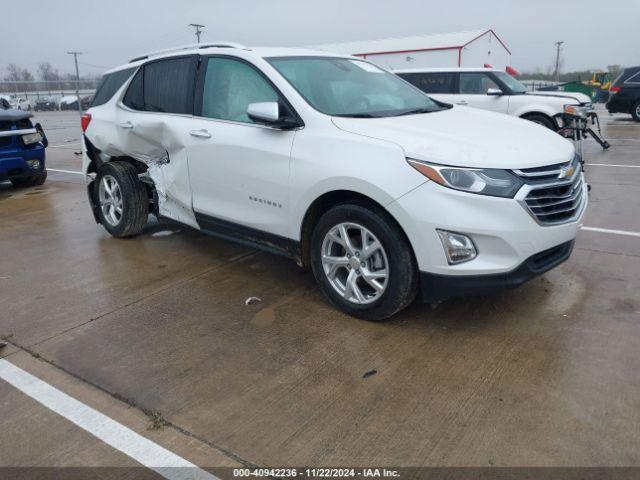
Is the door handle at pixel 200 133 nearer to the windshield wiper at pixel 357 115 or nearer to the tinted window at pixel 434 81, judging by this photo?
the windshield wiper at pixel 357 115

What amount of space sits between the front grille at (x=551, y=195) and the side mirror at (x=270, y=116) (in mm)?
1535

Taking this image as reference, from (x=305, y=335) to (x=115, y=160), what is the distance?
132 inches

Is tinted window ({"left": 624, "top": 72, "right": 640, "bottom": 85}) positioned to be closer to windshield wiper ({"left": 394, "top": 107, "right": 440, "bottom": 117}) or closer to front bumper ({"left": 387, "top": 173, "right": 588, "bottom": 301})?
windshield wiper ({"left": 394, "top": 107, "right": 440, "bottom": 117})

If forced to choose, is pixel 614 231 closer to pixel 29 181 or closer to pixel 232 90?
pixel 232 90

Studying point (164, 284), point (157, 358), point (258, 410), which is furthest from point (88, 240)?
point (258, 410)

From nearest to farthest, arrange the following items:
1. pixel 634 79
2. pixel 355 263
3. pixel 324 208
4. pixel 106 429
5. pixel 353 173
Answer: pixel 106 429 < pixel 353 173 < pixel 355 263 < pixel 324 208 < pixel 634 79

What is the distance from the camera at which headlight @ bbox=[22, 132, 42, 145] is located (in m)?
8.62

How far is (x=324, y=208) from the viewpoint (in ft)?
12.4

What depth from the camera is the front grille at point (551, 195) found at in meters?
3.21

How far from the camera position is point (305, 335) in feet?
11.7

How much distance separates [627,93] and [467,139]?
54.3ft

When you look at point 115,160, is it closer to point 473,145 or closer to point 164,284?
point 164,284

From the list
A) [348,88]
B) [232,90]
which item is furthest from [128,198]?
[348,88]

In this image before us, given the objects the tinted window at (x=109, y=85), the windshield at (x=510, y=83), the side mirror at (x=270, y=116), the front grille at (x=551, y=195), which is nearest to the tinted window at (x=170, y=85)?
the tinted window at (x=109, y=85)
